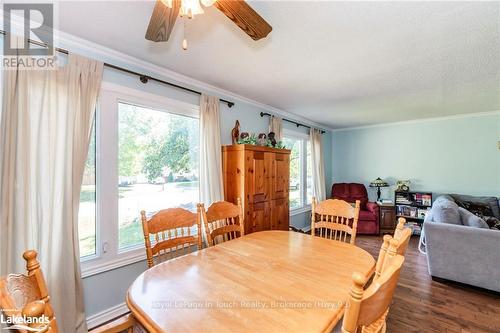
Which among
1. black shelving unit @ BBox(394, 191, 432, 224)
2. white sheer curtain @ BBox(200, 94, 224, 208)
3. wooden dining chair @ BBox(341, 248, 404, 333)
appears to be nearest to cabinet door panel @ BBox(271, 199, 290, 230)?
white sheer curtain @ BBox(200, 94, 224, 208)

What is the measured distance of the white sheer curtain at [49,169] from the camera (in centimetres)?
161

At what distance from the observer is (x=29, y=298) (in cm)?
77

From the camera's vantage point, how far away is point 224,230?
6.65ft

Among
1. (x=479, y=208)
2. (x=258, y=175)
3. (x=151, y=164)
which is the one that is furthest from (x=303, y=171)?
(x=151, y=164)

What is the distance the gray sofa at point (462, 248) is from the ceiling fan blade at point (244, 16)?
10.1 ft

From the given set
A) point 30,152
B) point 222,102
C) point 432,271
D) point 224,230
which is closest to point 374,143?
point 432,271

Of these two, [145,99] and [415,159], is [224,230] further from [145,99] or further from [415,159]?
[415,159]

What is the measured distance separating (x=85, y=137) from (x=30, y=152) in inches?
14.4

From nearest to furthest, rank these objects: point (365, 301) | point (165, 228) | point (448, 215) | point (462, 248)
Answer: point (365, 301) < point (165, 228) < point (462, 248) < point (448, 215)

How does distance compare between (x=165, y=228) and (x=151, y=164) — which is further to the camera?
(x=151, y=164)

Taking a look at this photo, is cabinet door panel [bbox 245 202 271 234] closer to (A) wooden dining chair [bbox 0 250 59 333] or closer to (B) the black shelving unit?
(A) wooden dining chair [bbox 0 250 59 333]

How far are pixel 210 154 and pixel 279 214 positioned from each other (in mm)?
1385

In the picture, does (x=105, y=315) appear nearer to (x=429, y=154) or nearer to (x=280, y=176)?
(x=280, y=176)

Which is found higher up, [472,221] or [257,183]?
[257,183]
